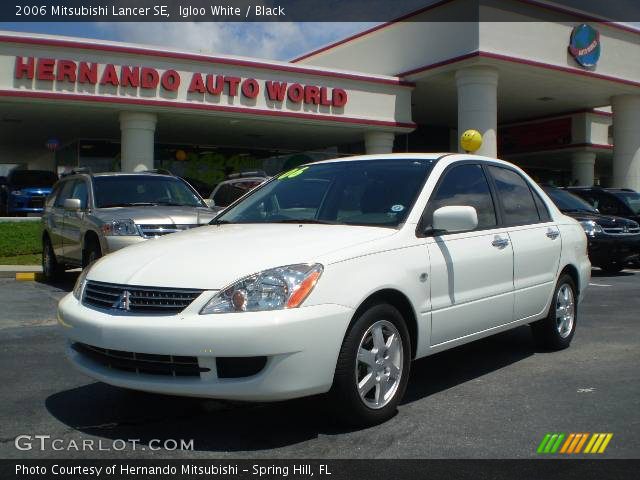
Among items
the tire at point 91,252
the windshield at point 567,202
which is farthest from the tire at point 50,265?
the windshield at point 567,202

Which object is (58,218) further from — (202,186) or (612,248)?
(202,186)

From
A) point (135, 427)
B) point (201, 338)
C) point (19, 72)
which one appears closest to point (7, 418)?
point (135, 427)

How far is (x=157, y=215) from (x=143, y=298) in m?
5.69

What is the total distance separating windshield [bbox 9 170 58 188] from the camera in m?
22.2

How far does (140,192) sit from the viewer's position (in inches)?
413

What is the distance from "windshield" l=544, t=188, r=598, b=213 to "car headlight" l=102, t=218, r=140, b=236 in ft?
26.5

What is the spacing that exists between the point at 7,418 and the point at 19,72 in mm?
16496

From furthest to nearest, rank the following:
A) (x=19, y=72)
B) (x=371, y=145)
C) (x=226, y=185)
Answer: (x=371, y=145)
(x=19, y=72)
(x=226, y=185)

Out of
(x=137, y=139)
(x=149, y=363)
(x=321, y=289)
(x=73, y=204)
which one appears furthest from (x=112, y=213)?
(x=137, y=139)

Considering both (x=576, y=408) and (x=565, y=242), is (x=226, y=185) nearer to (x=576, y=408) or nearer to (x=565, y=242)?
(x=565, y=242)

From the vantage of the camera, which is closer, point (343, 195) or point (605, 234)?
point (343, 195)

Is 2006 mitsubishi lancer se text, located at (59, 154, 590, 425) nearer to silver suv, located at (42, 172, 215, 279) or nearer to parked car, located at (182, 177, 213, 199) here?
silver suv, located at (42, 172, 215, 279)

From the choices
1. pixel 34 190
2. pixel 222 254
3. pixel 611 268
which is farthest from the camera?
pixel 34 190

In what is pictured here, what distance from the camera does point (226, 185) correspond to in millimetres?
15664
